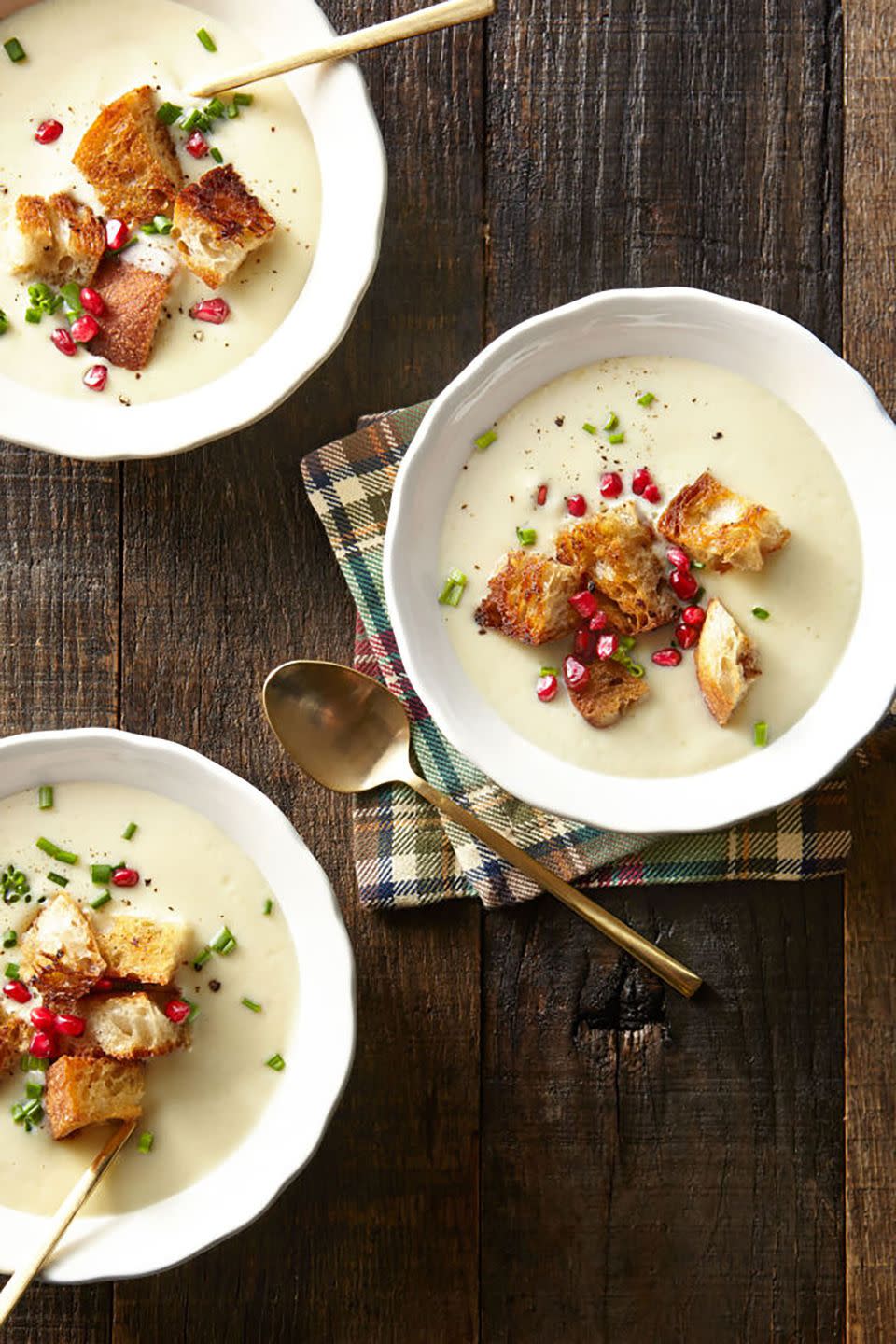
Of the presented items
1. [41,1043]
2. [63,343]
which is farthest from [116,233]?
[41,1043]

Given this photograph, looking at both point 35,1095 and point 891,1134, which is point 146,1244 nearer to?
point 35,1095

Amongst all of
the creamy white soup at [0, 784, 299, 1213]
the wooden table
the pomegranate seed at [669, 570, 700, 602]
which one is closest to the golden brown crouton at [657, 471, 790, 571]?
the pomegranate seed at [669, 570, 700, 602]

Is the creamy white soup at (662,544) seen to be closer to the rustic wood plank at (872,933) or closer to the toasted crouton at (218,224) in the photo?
the rustic wood plank at (872,933)

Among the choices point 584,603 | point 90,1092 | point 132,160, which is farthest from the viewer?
point 132,160

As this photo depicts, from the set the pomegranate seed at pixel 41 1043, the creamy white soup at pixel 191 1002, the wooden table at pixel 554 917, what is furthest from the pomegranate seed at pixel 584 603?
the pomegranate seed at pixel 41 1043

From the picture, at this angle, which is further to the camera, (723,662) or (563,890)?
(563,890)

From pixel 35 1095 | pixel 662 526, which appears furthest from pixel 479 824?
pixel 35 1095

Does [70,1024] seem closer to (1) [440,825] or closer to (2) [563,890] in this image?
(1) [440,825]
